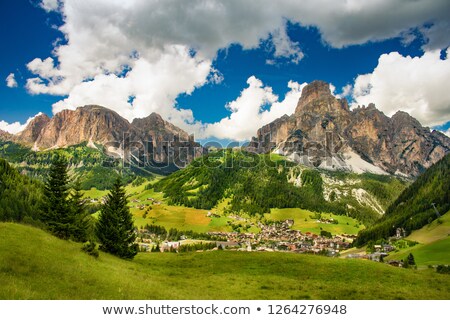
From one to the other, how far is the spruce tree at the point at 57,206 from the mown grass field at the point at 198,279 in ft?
48.4

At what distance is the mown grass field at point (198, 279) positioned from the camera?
2641 cm

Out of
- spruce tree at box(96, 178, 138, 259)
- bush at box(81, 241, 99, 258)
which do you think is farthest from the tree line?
bush at box(81, 241, 99, 258)

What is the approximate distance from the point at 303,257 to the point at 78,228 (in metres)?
42.5

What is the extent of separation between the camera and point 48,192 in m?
59.8

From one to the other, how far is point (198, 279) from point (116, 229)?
24997mm

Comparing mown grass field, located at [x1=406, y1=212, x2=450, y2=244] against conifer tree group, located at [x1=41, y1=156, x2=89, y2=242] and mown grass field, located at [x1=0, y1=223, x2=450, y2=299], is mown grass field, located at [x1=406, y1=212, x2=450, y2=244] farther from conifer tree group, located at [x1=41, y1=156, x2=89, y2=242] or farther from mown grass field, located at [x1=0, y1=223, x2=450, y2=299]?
conifer tree group, located at [x1=41, y1=156, x2=89, y2=242]


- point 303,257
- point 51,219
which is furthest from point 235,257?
point 51,219

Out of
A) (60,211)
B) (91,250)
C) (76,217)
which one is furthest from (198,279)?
(60,211)

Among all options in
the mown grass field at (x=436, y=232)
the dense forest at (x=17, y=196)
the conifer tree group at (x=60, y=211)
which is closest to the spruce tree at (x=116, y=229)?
the conifer tree group at (x=60, y=211)

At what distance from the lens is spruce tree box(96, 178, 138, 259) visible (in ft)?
196

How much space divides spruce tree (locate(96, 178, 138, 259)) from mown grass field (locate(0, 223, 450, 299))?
31.2 feet

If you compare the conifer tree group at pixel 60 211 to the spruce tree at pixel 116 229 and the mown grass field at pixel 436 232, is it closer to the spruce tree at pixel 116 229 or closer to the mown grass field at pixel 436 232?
the spruce tree at pixel 116 229
